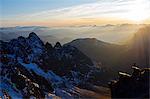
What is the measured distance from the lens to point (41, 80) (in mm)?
145375

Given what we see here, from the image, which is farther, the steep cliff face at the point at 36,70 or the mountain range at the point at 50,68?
the mountain range at the point at 50,68

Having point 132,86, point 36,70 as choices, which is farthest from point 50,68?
point 132,86

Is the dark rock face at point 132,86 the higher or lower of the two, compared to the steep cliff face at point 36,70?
higher

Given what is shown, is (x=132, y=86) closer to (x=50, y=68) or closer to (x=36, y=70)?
(x=36, y=70)

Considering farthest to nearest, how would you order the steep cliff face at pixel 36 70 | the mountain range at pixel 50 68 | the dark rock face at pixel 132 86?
1. the mountain range at pixel 50 68
2. the steep cliff face at pixel 36 70
3. the dark rock face at pixel 132 86

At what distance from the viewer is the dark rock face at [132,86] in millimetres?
26641

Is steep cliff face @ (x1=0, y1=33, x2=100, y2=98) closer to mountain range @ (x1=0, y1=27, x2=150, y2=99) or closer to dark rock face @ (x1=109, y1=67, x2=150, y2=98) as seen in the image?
mountain range @ (x1=0, y1=27, x2=150, y2=99)

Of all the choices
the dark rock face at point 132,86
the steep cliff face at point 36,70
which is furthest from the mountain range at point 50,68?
the dark rock face at point 132,86

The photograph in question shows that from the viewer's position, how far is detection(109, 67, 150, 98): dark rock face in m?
26.6

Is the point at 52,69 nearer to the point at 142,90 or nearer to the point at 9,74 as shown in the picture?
the point at 9,74

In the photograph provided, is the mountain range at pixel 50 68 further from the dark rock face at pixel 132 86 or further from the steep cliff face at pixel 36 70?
the dark rock face at pixel 132 86

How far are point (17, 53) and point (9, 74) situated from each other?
40.0 m

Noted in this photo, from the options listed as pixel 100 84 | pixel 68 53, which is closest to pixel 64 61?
pixel 68 53

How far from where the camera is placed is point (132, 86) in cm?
2819
